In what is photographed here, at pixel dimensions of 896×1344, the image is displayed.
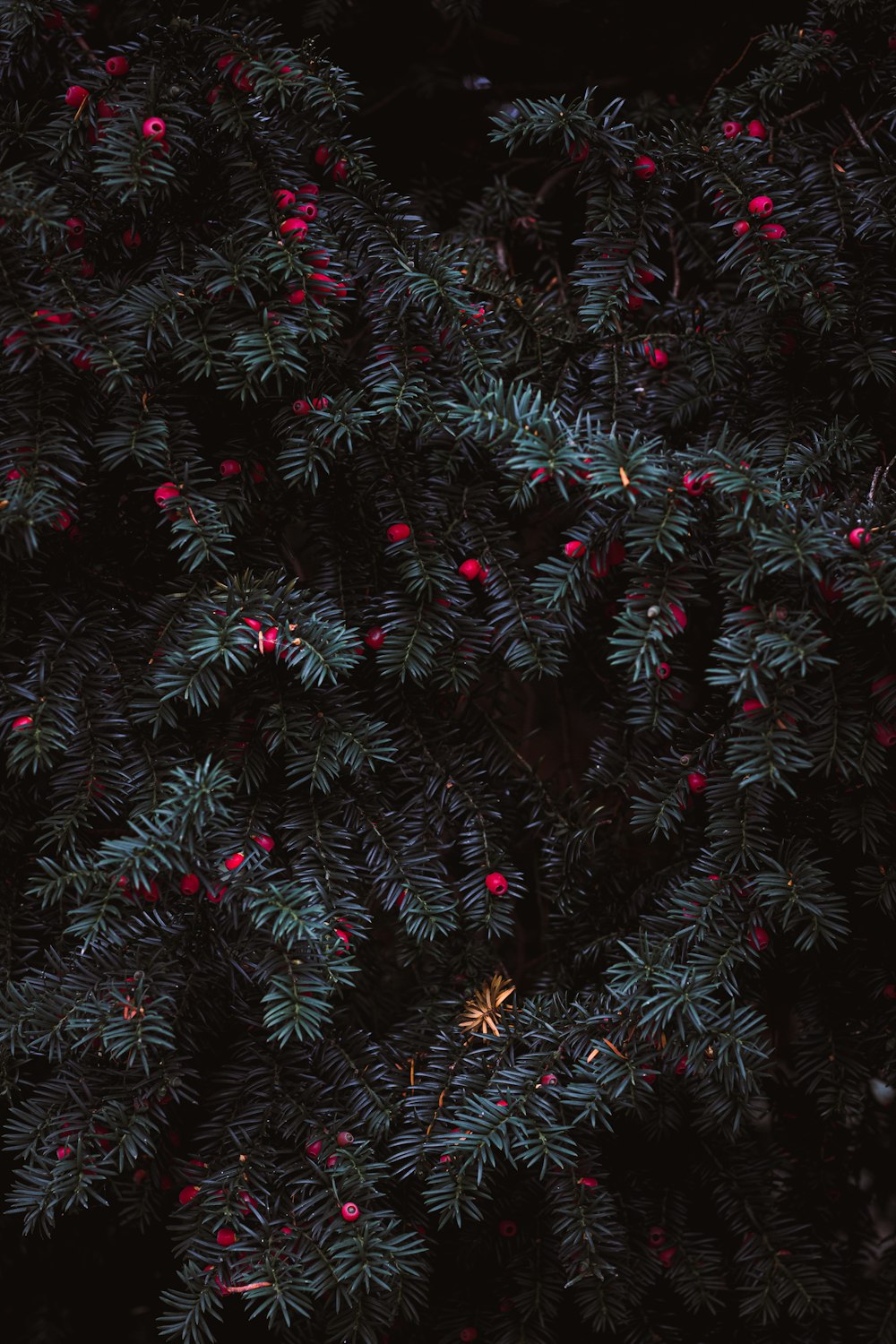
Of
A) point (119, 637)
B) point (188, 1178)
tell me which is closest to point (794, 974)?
point (188, 1178)

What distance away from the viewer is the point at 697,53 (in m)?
0.96

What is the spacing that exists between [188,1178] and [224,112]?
2.50 feet

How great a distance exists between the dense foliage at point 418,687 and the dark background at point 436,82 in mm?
169

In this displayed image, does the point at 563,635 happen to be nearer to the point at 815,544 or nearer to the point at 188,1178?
the point at 815,544

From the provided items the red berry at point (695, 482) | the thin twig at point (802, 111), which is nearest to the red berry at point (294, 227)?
the red berry at point (695, 482)

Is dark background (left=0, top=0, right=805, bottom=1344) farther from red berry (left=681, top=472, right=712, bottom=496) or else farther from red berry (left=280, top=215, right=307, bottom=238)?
red berry (left=681, top=472, right=712, bottom=496)

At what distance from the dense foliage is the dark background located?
0.55ft

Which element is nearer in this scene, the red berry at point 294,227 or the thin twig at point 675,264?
the red berry at point 294,227

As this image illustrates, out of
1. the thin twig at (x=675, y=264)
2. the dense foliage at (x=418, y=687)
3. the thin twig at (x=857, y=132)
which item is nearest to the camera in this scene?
the dense foliage at (x=418, y=687)

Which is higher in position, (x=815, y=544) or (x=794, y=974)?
(x=815, y=544)

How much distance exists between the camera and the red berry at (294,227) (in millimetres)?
658

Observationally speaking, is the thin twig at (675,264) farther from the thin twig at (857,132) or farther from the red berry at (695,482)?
the red berry at (695,482)

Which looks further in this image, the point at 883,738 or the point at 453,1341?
the point at 453,1341

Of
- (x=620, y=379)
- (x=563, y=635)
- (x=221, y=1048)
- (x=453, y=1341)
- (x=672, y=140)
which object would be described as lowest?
(x=453, y=1341)
